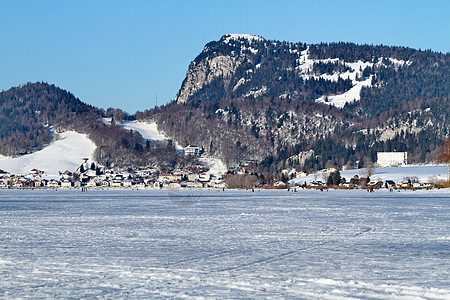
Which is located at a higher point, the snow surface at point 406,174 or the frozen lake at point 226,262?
the snow surface at point 406,174

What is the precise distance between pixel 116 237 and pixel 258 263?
28.9 ft

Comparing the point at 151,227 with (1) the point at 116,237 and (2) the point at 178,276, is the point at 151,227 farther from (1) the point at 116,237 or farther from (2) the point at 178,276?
(2) the point at 178,276

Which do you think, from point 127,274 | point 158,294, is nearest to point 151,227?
point 127,274

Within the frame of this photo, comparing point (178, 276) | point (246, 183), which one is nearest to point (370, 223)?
point (178, 276)

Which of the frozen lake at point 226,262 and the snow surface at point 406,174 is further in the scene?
the snow surface at point 406,174

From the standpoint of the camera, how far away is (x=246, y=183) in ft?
626

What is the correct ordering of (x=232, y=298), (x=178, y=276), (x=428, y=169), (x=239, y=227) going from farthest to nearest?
(x=428, y=169) → (x=239, y=227) → (x=178, y=276) → (x=232, y=298)

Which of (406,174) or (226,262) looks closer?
(226,262)

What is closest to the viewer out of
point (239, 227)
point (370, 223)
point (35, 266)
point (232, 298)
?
point (232, 298)

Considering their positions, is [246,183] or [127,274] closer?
[127,274]

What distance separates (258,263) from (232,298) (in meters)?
4.58

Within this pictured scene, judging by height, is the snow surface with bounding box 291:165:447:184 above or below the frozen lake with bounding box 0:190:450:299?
above

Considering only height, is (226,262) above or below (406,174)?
below

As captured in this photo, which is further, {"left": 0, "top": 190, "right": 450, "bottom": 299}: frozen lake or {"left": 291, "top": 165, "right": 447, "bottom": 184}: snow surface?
{"left": 291, "top": 165, "right": 447, "bottom": 184}: snow surface
